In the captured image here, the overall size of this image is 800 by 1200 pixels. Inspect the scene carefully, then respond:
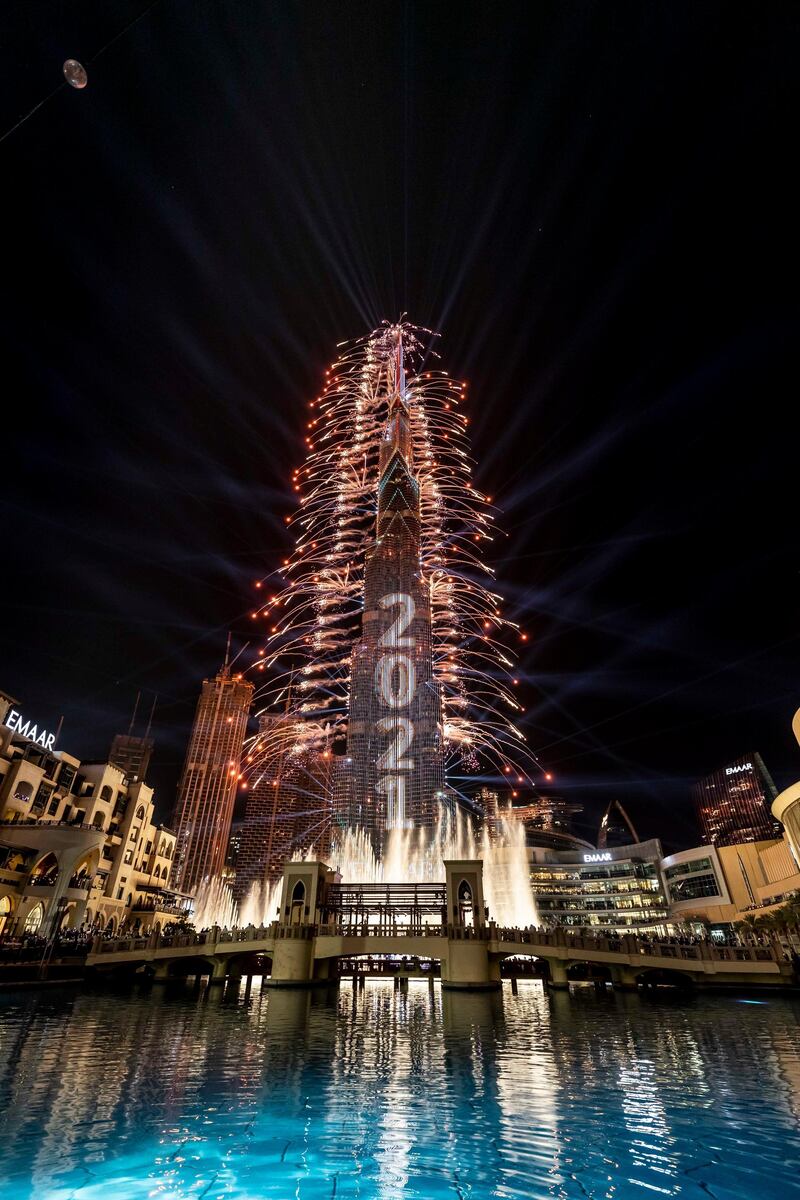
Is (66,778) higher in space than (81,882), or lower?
higher

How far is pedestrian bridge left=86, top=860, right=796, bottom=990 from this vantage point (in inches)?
1718

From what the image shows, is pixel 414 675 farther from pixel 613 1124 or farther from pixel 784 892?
pixel 613 1124

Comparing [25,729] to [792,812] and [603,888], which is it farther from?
[603,888]

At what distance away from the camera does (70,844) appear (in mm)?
64625

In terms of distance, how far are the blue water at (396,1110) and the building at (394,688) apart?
67.4 m

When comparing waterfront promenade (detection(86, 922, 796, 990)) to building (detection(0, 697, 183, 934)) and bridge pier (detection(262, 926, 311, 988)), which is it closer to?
bridge pier (detection(262, 926, 311, 988))

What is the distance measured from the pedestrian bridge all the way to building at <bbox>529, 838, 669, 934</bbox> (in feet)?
276

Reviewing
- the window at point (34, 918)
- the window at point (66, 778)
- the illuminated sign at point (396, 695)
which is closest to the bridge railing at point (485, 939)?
the window at point (34, 918)

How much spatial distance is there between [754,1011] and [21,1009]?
38.9 m

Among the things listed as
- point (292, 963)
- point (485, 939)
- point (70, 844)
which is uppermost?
point (70, 844)

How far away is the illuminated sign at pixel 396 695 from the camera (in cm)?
9594

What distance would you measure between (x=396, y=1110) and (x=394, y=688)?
86231 millimetres

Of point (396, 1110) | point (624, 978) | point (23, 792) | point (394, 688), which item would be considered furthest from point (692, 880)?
point (396, 1110)

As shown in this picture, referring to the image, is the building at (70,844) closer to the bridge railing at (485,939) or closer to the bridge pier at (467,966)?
the bridge railing at (485,939)
